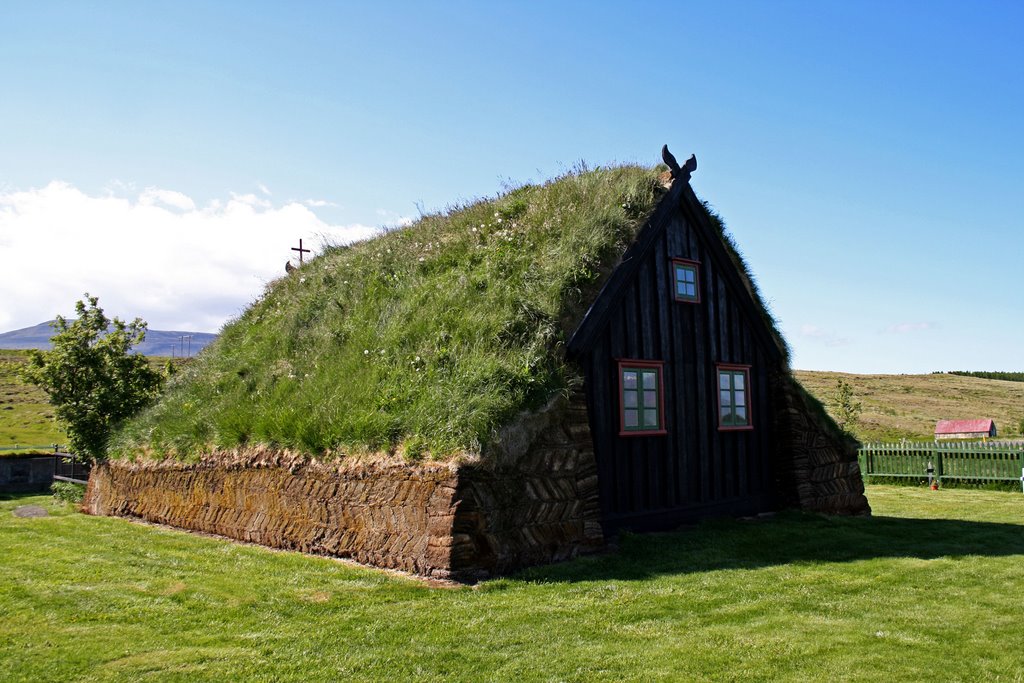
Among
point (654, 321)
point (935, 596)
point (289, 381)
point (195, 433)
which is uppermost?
point (654, 321)

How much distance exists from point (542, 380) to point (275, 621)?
523 centimetres

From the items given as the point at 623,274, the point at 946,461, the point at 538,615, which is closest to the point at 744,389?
the point at 623,274

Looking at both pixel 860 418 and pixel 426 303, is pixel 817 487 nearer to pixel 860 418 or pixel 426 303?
pixel 426 303

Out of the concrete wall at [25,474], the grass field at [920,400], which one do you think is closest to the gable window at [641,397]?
the concrete wall at [25,474]

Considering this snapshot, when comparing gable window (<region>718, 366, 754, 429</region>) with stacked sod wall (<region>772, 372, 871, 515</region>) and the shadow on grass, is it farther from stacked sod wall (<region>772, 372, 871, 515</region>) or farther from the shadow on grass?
the shadow on grass

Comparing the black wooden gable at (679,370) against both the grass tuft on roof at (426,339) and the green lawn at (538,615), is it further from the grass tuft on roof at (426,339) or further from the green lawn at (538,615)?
the green lawn at (538,615)

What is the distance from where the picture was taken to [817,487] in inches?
679

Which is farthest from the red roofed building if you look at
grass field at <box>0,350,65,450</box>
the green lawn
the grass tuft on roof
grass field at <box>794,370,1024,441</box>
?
grass field at <box>0,350,65,450</box>

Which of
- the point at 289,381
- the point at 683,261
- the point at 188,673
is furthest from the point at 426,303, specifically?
the point at 188,673

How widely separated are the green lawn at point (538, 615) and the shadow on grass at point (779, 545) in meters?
0.07

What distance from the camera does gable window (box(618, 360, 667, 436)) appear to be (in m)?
13.9

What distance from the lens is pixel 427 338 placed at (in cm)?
1348

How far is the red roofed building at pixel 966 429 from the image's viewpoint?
170 ft

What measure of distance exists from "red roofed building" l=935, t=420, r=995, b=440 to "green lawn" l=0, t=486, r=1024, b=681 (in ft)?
146
